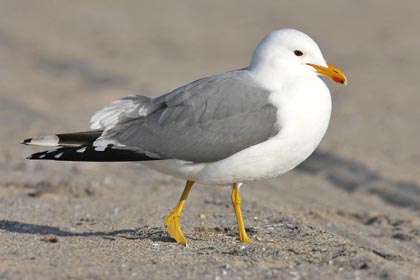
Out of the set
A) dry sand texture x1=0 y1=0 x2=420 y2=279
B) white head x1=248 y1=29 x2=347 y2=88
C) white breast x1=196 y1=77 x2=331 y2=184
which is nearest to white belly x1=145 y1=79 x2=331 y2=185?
white breast x1=196 y1=77 x2=331 y2=184

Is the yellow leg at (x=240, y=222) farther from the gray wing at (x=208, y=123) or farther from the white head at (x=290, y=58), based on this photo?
the white head at (x=290, y=58)

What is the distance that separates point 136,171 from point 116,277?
16.7ft

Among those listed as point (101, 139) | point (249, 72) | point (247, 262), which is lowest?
point (247, 262)

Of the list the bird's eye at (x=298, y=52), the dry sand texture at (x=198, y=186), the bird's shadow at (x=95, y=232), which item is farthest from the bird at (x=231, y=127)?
the dry sand texture at (x=198, y=186)

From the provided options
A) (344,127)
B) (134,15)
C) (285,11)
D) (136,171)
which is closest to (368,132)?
(344,127)

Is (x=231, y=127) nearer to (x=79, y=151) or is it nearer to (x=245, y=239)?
(x=245, y=239)

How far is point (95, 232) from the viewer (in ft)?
23.0

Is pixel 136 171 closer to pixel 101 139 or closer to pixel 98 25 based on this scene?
pixel 101 139

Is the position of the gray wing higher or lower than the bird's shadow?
higher

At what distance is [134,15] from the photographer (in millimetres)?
22062

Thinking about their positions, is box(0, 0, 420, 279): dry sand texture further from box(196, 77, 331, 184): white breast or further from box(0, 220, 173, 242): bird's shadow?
box(196, 77, 331, 184): white breast

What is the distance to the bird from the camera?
6.11 m

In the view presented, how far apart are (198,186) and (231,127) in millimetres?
3050

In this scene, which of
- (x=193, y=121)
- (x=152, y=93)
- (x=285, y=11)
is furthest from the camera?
(x=285, y=11)
